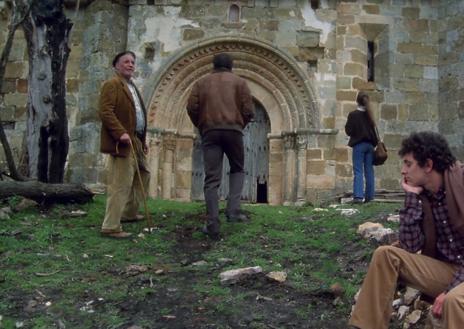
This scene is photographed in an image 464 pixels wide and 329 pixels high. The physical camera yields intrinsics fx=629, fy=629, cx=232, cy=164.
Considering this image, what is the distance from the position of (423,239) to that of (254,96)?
27.4 feet

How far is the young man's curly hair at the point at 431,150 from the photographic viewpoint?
3.76m

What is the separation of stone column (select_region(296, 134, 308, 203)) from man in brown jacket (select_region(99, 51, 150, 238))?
16.1 ft

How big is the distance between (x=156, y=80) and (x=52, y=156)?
11.9ft

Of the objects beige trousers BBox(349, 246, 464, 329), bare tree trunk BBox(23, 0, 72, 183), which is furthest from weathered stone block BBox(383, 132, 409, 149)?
beige trousers BBox(349, 246, 464, 329)

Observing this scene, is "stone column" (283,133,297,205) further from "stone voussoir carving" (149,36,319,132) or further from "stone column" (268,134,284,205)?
"stone voussoir carving" (149,36,319,132)

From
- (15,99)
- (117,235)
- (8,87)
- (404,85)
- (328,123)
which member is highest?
(404,85)

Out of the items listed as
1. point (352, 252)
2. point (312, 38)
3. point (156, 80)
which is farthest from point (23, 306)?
point (312, 38)

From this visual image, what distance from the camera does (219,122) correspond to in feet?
21.7

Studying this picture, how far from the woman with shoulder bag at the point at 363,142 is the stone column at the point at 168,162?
12.6 feet

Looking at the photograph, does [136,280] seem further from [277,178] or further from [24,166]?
[277,178]

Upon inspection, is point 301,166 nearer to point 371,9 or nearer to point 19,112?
point 371,9

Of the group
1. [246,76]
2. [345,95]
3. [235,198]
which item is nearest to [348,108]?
[345,95]

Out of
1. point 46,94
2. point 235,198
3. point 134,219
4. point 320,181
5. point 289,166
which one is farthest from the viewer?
point 289,166

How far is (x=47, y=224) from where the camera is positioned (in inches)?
274
